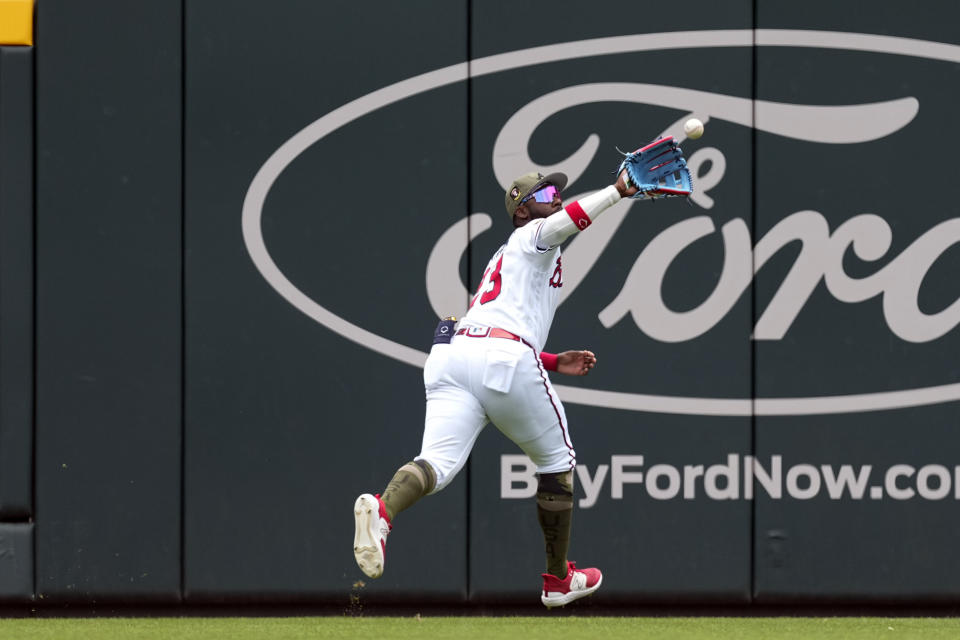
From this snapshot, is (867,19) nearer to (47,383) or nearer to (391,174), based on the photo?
(391,174)

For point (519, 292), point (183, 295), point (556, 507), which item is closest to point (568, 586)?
point (556, 507)

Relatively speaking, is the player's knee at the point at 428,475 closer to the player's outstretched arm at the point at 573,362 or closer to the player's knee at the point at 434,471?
the player's knee at the point at 434,471

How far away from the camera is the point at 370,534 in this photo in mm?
4852

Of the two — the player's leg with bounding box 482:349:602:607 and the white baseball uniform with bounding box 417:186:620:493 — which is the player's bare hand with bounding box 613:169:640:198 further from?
the player's leg with bounding box 482:349:602:607

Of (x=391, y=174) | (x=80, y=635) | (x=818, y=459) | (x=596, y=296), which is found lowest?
(x=80, y=635)

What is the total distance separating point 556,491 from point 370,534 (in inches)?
37.6

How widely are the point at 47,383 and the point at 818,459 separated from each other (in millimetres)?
3736

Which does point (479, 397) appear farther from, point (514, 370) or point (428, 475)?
point (428, 475)

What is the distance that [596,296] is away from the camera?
6.66 metres

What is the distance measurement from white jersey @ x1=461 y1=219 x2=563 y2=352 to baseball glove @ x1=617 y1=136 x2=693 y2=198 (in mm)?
414

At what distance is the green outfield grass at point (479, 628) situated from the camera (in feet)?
19.7

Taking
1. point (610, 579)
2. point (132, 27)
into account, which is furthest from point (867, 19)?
point (132, 27)

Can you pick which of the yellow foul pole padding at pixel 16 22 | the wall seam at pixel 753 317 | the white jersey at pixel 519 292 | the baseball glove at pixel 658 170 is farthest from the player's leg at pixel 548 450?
the yellow foul pole padding at pixel 16 22

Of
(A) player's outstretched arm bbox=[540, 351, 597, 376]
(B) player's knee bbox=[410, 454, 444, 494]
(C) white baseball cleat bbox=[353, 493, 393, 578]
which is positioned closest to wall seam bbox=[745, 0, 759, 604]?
(A) player's outstretched arm bbox=[540, 351, 597, 376]
